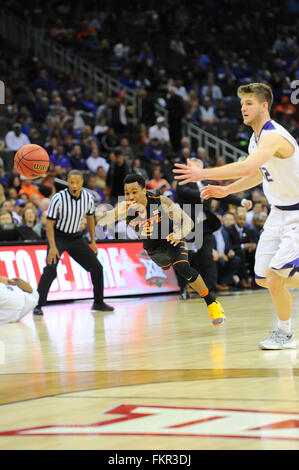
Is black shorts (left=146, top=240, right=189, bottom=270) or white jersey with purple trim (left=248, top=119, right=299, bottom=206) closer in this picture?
white jersey with purple trim (left=248, top=119, right=299, bottom=206)

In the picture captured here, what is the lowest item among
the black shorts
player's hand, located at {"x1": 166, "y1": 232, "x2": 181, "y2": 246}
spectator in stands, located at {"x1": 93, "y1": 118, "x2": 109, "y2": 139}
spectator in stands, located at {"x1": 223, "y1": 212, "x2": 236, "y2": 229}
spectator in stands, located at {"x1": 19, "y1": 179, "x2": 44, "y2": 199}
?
the black shorts

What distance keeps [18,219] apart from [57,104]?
5.41m

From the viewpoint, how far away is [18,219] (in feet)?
43.1

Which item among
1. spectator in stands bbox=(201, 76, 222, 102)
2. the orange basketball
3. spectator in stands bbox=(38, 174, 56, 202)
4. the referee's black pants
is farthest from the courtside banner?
spectator in stands bbox=(201, 76, 222, 102)

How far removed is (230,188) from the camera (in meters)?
6.26

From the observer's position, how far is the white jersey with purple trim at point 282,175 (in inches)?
240

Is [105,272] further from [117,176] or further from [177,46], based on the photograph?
[177,46]

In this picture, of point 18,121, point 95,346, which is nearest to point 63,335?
point 95,346

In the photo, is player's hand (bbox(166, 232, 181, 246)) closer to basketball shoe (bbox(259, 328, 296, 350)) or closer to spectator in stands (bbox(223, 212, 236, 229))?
basketball shoe (bbox(259, 328, 296, 350))

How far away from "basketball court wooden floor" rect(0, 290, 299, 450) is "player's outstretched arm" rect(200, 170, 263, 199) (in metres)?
1.29

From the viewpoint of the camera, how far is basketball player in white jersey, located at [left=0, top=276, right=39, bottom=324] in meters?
9.28

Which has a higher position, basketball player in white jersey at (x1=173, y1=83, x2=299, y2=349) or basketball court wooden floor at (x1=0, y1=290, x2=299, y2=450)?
basketball player in white jersey at (x1=173, y1=83, x2=299, y2=349)

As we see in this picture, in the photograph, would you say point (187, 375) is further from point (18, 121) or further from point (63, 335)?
point (18, 121)

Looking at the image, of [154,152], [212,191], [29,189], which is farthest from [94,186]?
[212,191]
